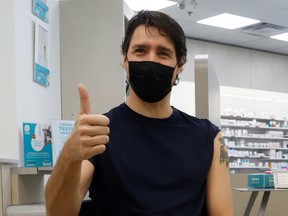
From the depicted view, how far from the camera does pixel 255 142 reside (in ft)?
30.0

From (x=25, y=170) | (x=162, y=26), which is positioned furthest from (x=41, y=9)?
(x=162, y=26)

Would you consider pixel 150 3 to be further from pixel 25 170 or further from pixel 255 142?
pixel 25 170

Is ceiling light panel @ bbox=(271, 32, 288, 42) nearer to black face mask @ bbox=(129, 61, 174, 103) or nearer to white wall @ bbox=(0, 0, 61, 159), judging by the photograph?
white wall @ bbox=(0, 0, 61, 159)

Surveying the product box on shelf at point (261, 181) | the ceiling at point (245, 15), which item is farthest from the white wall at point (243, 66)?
the product box on shelf at point (261, 181)

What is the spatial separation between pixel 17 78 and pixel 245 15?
18.1 feet

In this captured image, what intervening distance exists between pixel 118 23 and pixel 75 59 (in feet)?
1.33

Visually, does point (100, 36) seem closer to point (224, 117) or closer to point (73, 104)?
point (73, 104)

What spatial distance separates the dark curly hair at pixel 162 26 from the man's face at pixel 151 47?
15 mm

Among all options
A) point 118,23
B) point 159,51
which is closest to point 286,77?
point 118,23

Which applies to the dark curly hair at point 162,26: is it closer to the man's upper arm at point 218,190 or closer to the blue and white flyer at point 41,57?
the man's upper arm at point 218,190

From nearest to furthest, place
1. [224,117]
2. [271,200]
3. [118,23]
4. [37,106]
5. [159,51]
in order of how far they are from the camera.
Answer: [159,51] → [37,106] → [118,23] → [271,200] → [224,117]

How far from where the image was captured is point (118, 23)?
114 inches

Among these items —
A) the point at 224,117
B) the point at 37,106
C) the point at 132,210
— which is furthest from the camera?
the point at 224,117

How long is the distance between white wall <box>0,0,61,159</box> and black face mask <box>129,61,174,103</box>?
0.99 meters
